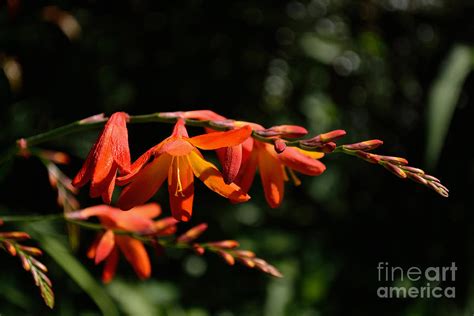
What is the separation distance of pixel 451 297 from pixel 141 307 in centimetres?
106

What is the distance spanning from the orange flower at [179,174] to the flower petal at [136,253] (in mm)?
211

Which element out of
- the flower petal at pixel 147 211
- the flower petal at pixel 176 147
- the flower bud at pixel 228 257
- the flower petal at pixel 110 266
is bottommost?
the flower petal at pixel 110 266

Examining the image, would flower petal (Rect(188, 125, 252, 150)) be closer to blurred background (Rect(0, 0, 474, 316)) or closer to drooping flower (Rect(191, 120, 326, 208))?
drooping flower (Rect(191, 120, 326, 208))

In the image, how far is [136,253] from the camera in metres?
1.04

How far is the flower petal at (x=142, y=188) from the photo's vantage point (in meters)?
0.78

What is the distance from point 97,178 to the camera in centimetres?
77

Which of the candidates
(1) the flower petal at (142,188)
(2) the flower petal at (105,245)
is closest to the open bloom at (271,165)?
(1) the flower petal at (142,188)

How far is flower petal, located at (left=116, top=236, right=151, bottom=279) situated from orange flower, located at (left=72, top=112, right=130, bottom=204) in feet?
0.91

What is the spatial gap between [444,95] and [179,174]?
141cm

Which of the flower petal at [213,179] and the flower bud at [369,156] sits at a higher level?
the flower bud at [369,156]

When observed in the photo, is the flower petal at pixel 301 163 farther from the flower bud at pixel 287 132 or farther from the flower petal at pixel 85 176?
the flower petal at pixel 85 176

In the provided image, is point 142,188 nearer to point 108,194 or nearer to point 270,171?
point 108,194

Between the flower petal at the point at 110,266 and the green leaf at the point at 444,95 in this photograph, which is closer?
the flower petal at the point at 110,266

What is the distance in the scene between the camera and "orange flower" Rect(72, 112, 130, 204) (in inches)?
30.0
